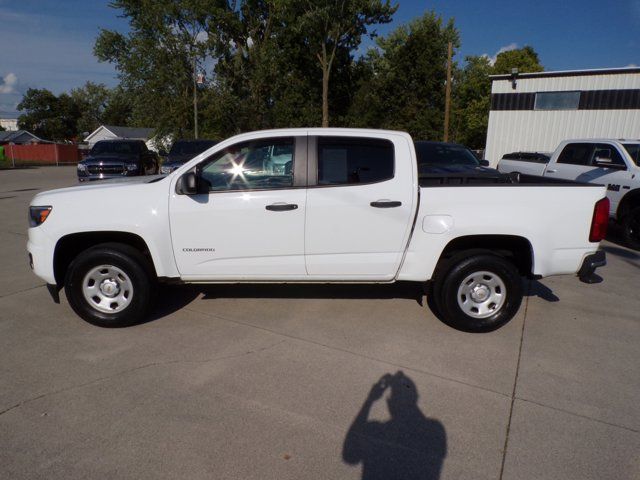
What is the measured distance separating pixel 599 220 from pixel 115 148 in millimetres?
15507

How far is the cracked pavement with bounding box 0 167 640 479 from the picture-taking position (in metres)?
2.72

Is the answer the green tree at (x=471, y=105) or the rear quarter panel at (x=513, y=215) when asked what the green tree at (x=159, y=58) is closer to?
the green tree at (x=471, y=105)

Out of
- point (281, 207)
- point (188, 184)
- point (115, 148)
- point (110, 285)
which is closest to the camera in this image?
point (188, 184)

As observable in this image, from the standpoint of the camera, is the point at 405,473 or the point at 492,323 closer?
the point at 405,473

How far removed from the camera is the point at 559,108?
70.0ft

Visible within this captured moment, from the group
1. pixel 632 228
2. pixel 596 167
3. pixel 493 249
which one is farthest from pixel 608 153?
pixel 493 249

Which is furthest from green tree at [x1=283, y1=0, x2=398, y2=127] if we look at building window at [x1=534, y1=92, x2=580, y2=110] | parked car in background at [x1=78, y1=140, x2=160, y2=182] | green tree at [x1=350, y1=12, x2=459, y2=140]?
parked car in background at [x1=78, y1=140, x2=160, y2=182]

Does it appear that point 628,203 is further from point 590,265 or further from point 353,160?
point 353,160

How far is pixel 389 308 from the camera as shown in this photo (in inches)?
203

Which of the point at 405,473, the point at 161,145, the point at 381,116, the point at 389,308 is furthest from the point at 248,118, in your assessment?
the point at 405,473

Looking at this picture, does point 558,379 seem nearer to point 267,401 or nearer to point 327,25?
point 267,401

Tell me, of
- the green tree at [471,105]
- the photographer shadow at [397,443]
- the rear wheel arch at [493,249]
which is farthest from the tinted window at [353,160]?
the green tree at [471,105]

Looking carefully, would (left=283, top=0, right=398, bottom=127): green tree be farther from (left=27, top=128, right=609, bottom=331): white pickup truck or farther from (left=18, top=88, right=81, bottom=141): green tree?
(left=18, top=88, right=81, bottom=141): green tree

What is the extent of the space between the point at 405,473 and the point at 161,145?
3707 centimetres
